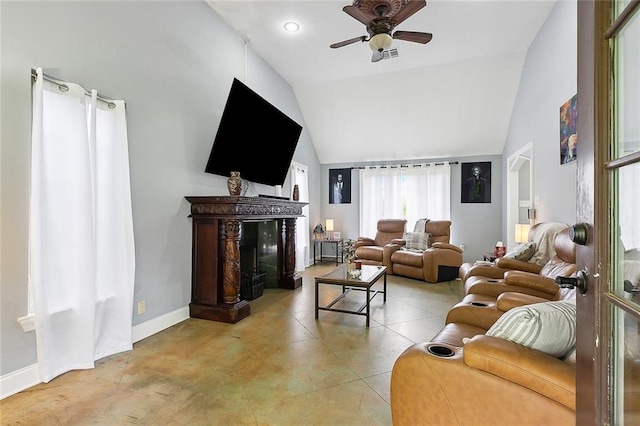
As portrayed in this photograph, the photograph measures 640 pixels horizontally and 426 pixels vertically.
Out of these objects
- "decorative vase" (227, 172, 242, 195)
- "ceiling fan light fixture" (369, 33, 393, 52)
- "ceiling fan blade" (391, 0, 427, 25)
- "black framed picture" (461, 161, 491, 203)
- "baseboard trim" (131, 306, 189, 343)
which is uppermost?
"ceiling fan blade" (391, 0, 427, 25)

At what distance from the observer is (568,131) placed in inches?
122

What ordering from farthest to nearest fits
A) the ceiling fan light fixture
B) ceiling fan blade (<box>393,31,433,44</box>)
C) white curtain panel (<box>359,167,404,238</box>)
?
white curtain panel (<box>359,167,404,238</box>) < ceiling fan blade (<box>393,31,433,44</box>) < the ceiling fan light fixture

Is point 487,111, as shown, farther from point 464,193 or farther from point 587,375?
point 587,375

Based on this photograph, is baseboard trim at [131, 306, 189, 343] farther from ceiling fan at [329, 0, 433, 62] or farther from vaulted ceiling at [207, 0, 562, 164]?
vaulted ceiling at [207, 0, 562, 164]

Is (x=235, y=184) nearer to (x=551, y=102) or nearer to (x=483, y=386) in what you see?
(x=483, y=386)

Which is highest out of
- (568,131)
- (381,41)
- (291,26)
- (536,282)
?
(291,26)

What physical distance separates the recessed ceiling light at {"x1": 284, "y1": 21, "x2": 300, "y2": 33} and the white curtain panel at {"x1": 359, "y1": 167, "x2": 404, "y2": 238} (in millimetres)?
3732

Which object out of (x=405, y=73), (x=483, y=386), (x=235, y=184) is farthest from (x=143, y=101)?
(x=405, y=73)

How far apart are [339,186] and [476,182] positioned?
115 inches

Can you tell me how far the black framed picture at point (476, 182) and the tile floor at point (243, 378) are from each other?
3.84m

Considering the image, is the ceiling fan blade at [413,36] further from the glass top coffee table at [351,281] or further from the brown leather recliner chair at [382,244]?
the brown leather recliner chair at [382,244]

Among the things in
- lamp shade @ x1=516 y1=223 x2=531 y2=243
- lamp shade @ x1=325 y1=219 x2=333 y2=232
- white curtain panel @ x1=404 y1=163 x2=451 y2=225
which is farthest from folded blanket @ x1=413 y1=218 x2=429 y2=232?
lamp shade @ x1=325 y1=219 x2=333 y2=232

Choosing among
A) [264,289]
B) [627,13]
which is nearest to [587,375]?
[627,13]

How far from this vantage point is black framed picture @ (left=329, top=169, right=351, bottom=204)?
7.25 metres
